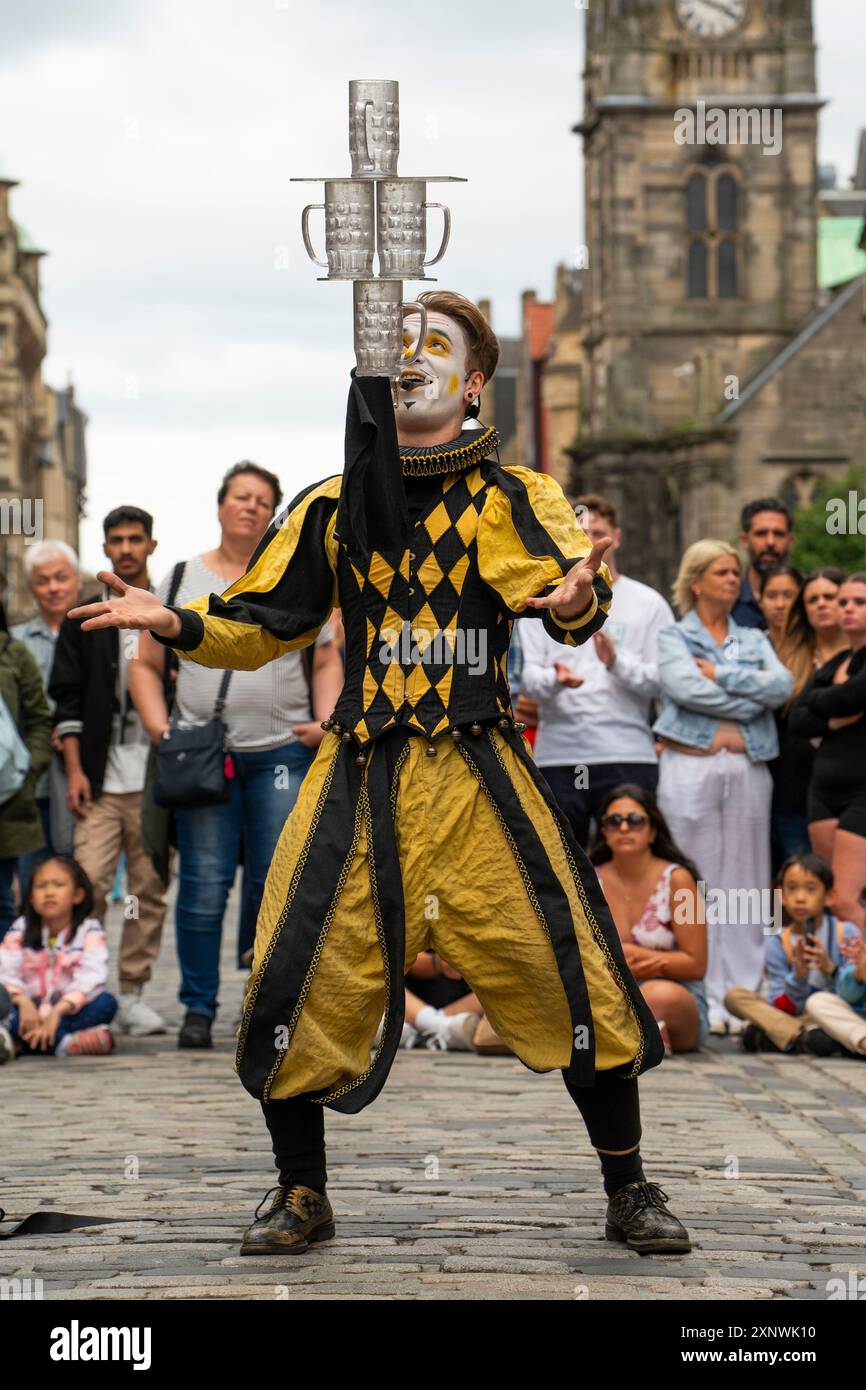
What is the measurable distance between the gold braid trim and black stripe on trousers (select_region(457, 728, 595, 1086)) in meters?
0.62

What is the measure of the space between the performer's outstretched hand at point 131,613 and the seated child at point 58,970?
180 inches

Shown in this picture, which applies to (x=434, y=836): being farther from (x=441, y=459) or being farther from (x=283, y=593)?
(x=441, y=459)

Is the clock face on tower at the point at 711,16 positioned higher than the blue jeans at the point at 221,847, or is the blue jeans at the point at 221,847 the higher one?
the clock face on tower at the point at 711,16

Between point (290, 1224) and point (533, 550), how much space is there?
1.62 meters

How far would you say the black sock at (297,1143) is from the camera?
5730mm

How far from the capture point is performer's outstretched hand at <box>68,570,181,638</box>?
5.50 m

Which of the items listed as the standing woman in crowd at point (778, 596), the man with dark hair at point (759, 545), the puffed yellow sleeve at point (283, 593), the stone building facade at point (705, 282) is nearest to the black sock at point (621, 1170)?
the puffed yellow sleeve at point (283, 593)

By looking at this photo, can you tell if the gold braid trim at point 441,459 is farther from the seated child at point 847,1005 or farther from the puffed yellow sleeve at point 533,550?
the seated child at point 847,1005

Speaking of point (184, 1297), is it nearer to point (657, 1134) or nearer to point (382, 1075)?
point (382, 1075)

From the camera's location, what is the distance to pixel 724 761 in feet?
34.9

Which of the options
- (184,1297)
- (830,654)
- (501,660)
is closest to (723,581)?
(830,654)

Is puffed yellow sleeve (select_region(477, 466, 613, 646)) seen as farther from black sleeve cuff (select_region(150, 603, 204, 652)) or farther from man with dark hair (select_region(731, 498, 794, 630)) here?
man with dark hair (select_region(731, 498, 794, 630))

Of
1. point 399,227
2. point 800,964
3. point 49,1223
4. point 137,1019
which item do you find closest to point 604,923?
point 49,1223

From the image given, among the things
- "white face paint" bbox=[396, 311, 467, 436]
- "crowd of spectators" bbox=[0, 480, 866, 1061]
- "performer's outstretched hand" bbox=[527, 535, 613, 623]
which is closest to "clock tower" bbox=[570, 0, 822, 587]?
"crowd of spectators" bbox=[0, 480, 866, 1061]
